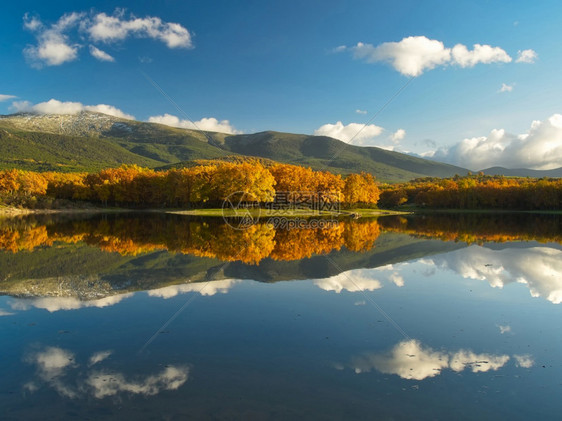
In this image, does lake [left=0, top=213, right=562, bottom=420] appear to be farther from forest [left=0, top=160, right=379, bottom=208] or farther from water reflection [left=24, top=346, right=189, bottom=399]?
forest [left=0, top=160, right=379, bottom=208]

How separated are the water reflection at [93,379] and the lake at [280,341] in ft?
0.13

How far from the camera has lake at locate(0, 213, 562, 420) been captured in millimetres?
6914

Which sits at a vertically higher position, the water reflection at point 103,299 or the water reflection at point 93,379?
the water reflection at point 93,379

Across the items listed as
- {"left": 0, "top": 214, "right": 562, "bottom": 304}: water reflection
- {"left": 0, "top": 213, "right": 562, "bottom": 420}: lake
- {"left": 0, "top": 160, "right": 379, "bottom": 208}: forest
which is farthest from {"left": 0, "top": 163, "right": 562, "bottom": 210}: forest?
{"left": 0, "top": 213, "right": 562, "bottom": 420}: lake

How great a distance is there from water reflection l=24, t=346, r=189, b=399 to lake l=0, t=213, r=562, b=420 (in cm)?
4

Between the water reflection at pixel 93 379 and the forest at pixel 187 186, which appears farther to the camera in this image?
the forest at pixel 187 186

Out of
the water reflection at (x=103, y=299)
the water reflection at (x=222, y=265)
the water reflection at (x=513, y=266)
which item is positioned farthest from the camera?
the water reflection at (x=513, y=266)

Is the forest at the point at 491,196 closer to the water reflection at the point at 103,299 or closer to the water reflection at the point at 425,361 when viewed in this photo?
the water reflection at the point at 103,299

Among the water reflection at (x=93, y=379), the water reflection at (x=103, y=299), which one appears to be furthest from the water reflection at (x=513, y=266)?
the water reflection at (x=93, y=379)

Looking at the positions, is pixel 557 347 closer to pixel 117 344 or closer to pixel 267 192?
pixel 117 344

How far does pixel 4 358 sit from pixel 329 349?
26.4 ft

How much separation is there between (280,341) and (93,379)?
4521 millimetres

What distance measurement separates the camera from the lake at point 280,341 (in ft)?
22.7

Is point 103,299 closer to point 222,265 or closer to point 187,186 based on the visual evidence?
point 222,265
